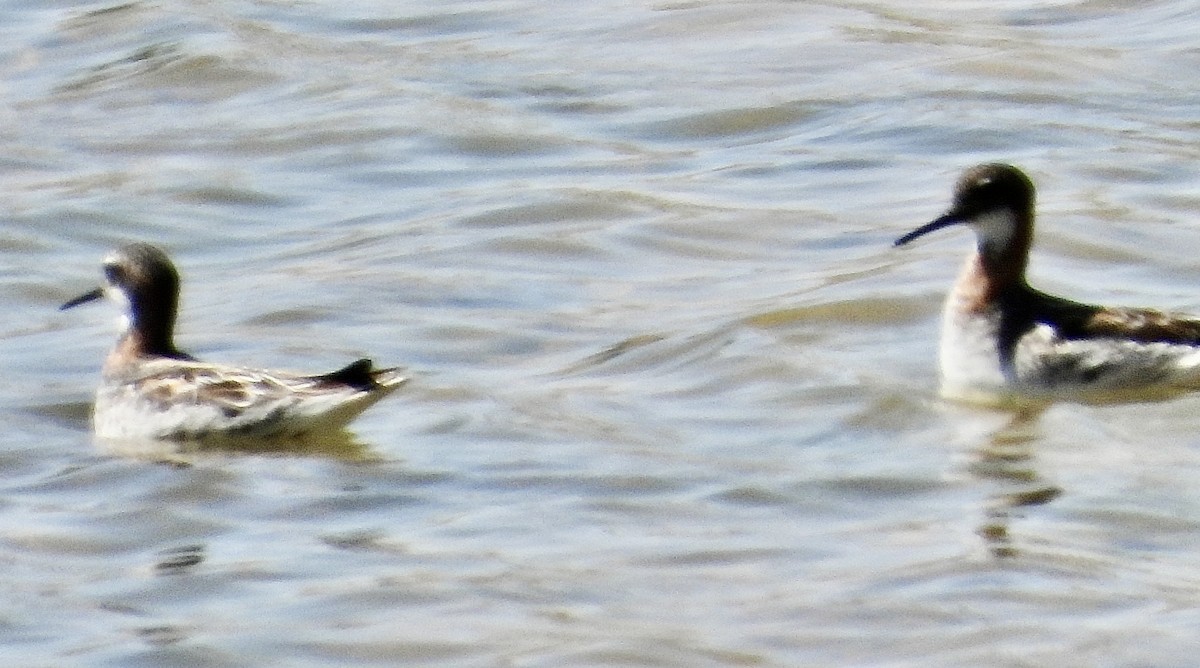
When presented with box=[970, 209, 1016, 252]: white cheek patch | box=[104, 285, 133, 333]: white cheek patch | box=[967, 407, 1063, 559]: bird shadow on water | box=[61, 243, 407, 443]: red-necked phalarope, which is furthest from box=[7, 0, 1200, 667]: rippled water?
box=[970, 209, 1016, 252]: white cheek patch

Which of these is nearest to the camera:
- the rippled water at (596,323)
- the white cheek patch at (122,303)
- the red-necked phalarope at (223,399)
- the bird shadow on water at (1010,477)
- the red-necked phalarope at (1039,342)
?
the rippled water at (596,323)

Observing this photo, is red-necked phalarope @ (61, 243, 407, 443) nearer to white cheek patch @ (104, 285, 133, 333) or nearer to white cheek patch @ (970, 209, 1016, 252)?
white cheek patch @ (104, 285, 133, 333)

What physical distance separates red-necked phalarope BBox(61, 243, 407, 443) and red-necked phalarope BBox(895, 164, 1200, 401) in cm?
252

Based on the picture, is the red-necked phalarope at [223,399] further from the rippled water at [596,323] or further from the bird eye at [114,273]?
the bird eye at [114,273]

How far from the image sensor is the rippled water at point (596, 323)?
908cm

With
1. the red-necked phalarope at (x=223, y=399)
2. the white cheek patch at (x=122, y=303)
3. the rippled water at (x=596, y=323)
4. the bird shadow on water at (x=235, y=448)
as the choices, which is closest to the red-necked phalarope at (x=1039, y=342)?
the rippled water at (x=596, y=323)

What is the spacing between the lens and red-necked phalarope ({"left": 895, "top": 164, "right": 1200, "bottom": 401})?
1197 centimetres

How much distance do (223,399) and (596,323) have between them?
253cm

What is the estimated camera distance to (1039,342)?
39.7ft

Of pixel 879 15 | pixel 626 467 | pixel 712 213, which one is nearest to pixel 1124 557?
pixel 626 467

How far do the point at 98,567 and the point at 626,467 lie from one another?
84.9 inches

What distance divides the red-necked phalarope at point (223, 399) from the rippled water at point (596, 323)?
0.54 ft

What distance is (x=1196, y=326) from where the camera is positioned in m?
12.1

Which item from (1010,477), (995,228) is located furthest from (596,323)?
(1010,477)
